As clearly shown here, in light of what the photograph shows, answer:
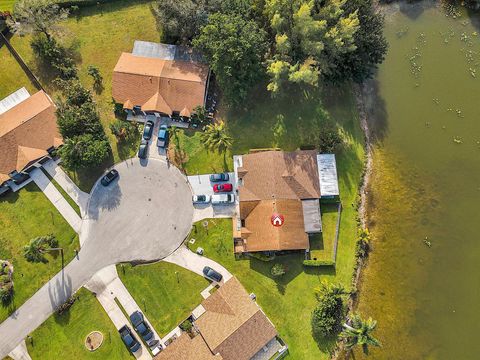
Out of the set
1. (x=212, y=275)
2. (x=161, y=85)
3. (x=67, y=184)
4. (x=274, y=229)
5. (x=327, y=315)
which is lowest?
(x=327, y=315)

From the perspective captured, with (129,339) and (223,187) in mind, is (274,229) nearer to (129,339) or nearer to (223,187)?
(223,187)

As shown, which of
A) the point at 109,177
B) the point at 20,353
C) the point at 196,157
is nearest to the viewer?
the point at 20,353

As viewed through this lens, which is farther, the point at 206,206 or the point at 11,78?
the point at 11,78

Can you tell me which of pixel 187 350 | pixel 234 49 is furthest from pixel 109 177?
pixel 187 350

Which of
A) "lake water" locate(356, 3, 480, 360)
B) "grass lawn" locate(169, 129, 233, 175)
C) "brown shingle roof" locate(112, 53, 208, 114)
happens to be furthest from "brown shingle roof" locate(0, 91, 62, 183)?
"lake water" locate(356, 3, 480, 360)

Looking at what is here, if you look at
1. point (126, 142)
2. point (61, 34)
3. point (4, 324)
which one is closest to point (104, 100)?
point (126, 142)

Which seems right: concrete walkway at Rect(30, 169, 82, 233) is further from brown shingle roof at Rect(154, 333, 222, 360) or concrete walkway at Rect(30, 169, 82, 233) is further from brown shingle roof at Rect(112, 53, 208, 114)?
brown shingle roof at Rect(154, 333, 222, 360)
